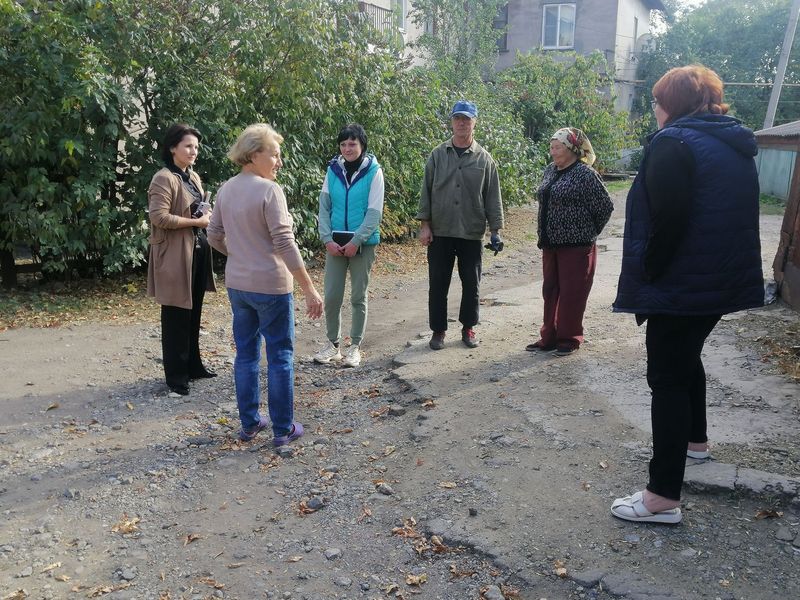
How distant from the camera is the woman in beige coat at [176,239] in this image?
16.1 ft

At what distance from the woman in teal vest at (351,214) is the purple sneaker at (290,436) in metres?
1.47

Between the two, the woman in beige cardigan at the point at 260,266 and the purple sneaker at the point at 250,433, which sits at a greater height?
the woman in beige cardigan at the point at 260,266

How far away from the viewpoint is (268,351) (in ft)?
13.8

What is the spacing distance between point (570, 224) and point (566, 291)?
20.4 inches

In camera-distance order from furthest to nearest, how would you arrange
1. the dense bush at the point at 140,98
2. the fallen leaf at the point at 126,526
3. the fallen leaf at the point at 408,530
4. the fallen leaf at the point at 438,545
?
the dense bush at the point at 140,98, the fallen leaf at the point at 126,526, the fallen leaf at the point at 408,530, the fallen leaf at the point at 438,545

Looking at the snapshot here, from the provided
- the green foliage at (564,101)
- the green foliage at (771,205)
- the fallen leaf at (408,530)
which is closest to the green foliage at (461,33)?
the green foliage at (564,101)

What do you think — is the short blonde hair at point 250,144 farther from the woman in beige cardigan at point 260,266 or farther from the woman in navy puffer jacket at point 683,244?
the woman in navy puffer jacket at point 683,244

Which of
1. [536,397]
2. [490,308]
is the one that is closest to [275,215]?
[536,397]

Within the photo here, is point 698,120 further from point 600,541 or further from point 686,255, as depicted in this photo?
point 600,541

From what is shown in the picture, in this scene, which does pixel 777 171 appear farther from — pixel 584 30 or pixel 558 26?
pixel 558 26

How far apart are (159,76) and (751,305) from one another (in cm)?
685

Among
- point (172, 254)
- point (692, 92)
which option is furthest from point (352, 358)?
point (692, 92)

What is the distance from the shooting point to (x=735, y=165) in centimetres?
290

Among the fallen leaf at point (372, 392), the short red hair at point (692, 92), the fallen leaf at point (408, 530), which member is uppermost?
the short red hair at point (692, 92)
